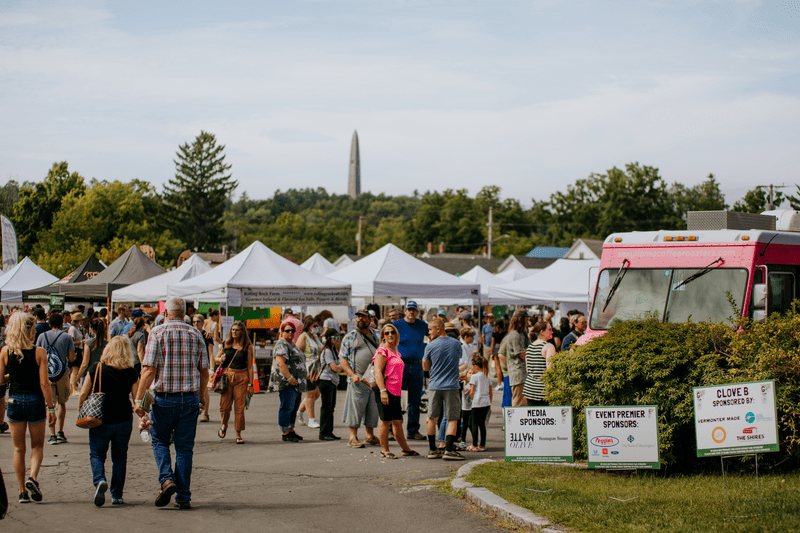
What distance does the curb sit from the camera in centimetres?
621

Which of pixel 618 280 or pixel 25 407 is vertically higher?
pixel 618 280

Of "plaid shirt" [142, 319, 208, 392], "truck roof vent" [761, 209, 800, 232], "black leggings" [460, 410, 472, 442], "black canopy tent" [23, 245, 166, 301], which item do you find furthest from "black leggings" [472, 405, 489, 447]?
"black canopy tent" [23, 245, 166, 301]

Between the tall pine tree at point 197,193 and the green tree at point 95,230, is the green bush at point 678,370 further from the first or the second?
the tall pine tree at point 197,193

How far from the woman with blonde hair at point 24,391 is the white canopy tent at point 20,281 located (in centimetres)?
2375

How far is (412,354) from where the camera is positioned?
11.5m

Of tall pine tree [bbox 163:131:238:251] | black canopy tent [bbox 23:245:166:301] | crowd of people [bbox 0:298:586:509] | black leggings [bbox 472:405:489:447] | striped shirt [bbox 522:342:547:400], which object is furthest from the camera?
tall pine tree [bbox 163:131:238:251]

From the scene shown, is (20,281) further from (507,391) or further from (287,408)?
(507,391)

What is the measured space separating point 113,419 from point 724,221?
8.22 meters

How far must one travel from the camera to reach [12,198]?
263ft

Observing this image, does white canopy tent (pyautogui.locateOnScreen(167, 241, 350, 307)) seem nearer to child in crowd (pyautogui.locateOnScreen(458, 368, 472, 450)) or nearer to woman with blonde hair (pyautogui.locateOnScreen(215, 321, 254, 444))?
woman with blonde hair (pyautogui.locateOnScreen(215, 321, 254, 444))

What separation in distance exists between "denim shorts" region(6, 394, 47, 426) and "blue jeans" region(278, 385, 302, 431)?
4.53 metres

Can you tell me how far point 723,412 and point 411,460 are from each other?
14.5 feet

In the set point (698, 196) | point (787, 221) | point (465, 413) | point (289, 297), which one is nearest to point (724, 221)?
point (787, 221)

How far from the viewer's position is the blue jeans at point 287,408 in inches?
462
